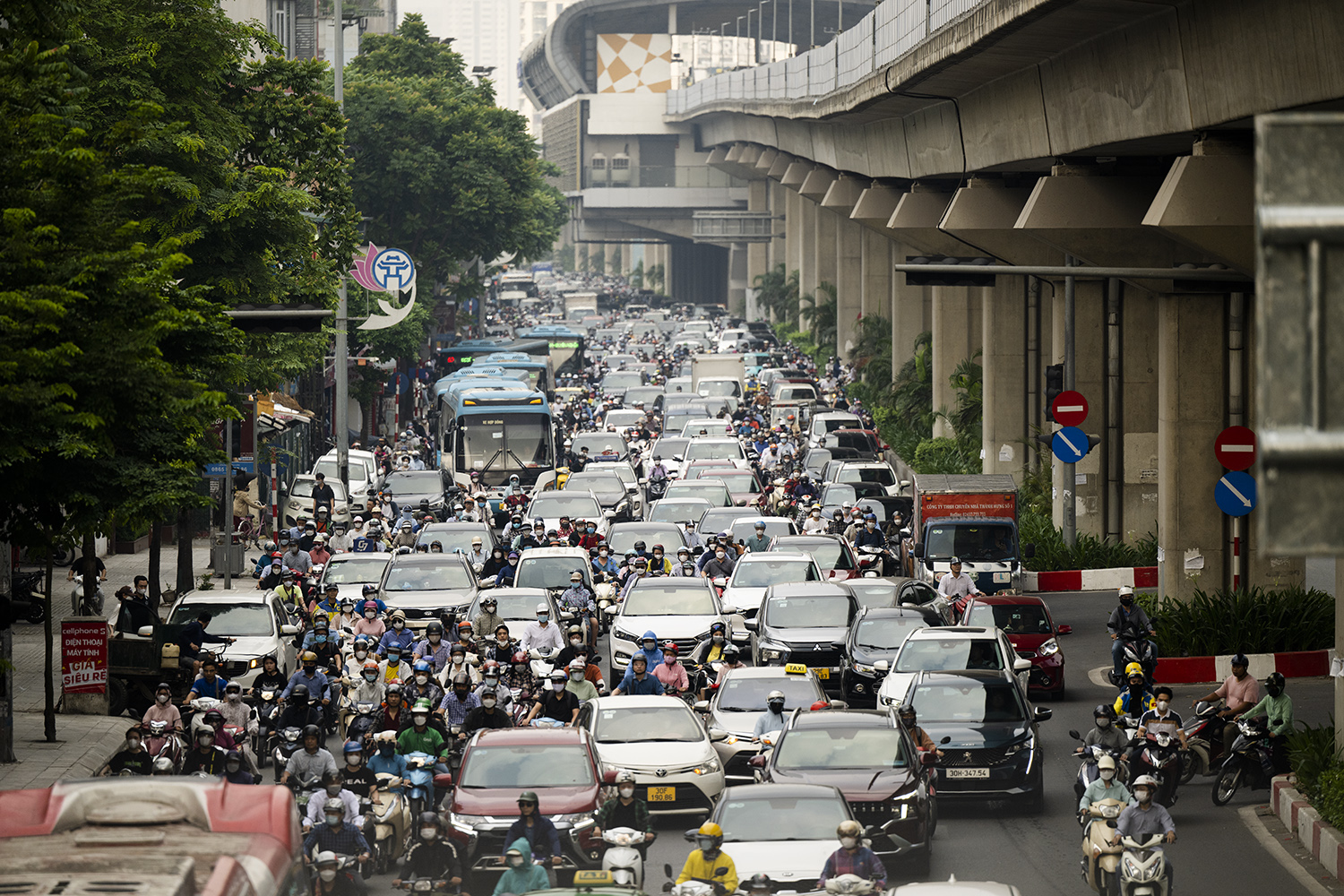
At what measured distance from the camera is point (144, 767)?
17.2 metres

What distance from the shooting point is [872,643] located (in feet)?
77.4

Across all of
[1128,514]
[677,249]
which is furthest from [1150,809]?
[677,249]

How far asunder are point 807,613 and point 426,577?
19.8 ft

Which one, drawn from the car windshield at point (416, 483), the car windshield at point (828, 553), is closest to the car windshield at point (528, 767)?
the car windshield at point (828, 553)

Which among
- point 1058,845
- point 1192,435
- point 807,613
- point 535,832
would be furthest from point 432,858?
point 1192,435

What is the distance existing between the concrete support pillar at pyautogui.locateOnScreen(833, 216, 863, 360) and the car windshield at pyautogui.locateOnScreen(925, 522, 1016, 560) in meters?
53.7

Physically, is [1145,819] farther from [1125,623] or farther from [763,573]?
[763,573]

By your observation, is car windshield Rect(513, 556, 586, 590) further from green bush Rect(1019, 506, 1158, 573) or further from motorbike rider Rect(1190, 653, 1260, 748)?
motorbike rider Rect(1190, 653, 1260, 748)

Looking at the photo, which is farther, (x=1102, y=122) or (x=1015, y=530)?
(x=1015, y=530)

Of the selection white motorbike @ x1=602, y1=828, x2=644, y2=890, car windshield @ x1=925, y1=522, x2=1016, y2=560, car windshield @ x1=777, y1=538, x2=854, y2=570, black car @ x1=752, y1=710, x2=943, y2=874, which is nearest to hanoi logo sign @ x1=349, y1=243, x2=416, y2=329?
car windshield @ x1=777, y1=538, x2=854, y2=570

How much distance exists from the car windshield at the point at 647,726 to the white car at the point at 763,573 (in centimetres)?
889

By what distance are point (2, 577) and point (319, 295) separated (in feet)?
38.0

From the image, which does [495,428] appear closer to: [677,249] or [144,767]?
[144,767]

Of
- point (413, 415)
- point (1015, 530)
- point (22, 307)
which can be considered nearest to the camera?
point (22, 307)
